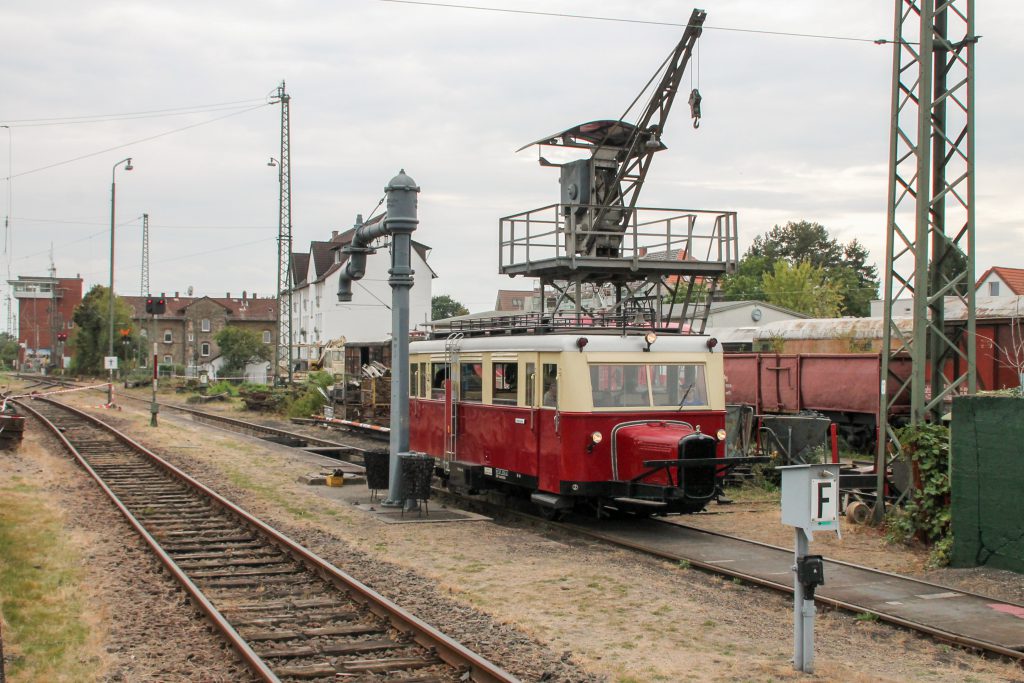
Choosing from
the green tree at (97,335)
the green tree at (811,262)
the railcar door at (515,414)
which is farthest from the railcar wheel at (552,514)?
the green tree at (811,262)

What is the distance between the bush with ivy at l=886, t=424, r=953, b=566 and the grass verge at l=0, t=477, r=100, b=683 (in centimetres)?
869

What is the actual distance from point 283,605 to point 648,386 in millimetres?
5533

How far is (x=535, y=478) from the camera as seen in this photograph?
13.0 metres

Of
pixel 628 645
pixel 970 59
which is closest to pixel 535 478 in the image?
pixel 628 645

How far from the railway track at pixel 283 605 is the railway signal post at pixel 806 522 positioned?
85.9 inches

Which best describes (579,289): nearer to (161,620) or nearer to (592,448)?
(592,448)

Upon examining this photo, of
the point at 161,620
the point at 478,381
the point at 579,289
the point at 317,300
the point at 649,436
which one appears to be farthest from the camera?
the point at 317,300

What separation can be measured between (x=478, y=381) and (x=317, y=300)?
55.3 m

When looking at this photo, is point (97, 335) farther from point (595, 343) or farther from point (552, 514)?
point (595, 343)

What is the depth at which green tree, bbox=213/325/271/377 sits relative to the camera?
250 ft

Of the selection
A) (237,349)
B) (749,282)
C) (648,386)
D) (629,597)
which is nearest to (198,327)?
(237,349)

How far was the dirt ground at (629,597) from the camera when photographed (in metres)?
7.53

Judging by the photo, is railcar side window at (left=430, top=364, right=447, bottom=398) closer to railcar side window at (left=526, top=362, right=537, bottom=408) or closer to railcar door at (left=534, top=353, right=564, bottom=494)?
railcar side window at (left=526, top=362, right=537, bottom=408)

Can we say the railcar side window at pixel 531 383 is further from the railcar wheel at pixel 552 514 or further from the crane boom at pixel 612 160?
the crane boom at pixel 612 160
